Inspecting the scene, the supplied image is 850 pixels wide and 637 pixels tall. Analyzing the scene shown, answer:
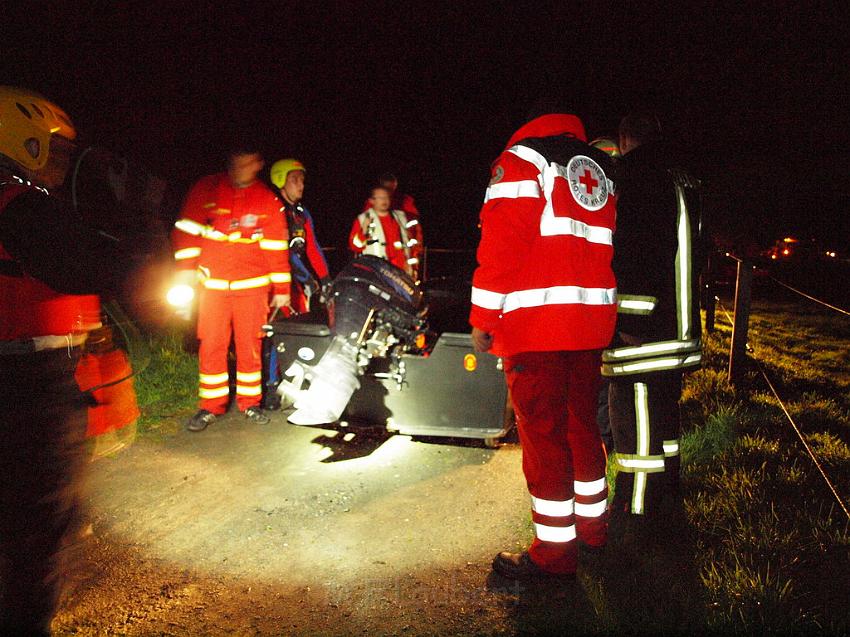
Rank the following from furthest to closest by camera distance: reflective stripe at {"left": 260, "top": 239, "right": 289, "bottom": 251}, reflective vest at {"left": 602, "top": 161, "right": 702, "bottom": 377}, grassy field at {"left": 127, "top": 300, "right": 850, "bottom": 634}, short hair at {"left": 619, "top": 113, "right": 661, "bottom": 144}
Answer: reflective stripe at {"left": 260, "top": 239, "right": 289, "bottom": 251} → short hair at {"left": 619, "top": 113, "right": 661, "bottom": 144} → reflective vest at {"left": 602, "top": 161, "right": 702, "bottom": 377} → grassy field at {"left": 127, "top": 300, "right": 850, "bottom": 634}

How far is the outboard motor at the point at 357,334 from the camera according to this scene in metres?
3.53

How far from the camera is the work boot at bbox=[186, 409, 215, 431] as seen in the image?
423cm

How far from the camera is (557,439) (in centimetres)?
233

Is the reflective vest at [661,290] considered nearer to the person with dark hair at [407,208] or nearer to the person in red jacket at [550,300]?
the person in red jacket at [550,300]

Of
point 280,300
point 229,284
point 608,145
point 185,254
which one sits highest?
point 608,145

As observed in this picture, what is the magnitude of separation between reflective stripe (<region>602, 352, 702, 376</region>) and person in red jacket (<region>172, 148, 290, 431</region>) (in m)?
2.86

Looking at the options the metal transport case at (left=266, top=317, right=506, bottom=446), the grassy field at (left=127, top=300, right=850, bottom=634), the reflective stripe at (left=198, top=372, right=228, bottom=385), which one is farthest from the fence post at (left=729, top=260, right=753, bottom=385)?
the reflective stripe at (left=198, top=372, right=228, bottom=385)

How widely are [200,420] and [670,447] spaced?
3.28 meters

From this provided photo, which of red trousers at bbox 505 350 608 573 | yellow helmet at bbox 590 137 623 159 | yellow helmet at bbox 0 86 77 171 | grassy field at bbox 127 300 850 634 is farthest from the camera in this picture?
yellow helmet at bbox 590 137 623 159

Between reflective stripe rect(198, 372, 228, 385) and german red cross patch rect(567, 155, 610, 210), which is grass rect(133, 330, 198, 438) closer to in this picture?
reflective stripe rect(198, 372, 228, 385)

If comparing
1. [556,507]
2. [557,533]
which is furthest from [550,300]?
[557,533]

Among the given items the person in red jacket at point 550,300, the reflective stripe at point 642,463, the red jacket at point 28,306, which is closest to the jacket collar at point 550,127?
the person in red jacket at point 550,300

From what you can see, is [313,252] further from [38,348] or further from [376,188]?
[38,348]

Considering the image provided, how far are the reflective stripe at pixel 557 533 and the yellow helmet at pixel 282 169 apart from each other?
3.96 metres
